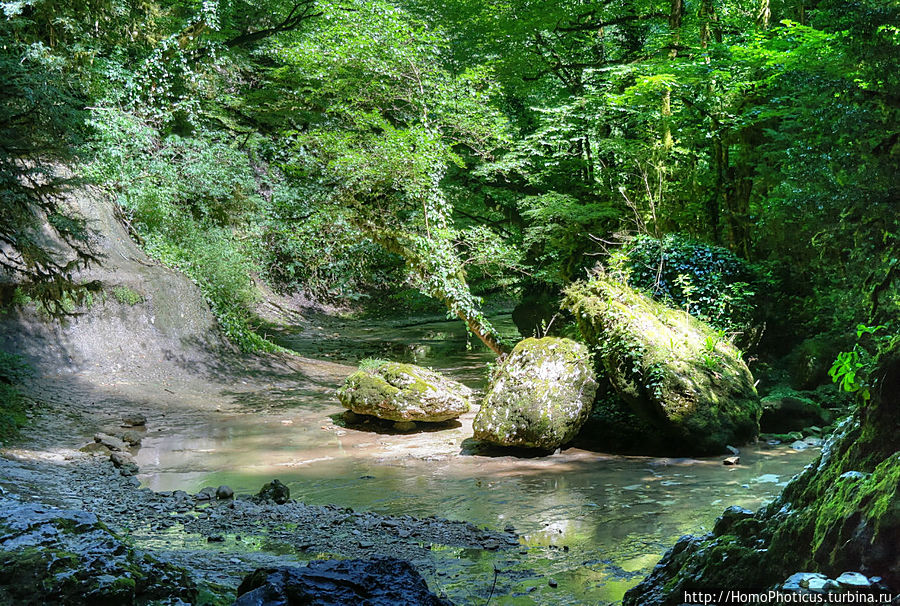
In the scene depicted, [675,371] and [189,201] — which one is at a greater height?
[189,201]

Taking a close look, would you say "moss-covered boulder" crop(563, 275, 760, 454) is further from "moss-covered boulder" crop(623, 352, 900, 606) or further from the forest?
"moss-covered boulder" crop(623, 352, 900, 606)

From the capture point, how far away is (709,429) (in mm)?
8578

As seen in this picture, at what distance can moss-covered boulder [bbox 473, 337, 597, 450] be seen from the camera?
8898mm

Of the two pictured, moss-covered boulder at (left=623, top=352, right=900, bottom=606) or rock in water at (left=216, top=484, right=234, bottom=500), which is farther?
rock in water at (left=216, top=484, right=234, bottom=500)

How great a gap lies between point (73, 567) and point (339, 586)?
1.11 metres

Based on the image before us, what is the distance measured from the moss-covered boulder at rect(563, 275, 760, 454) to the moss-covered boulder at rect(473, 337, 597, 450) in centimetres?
60

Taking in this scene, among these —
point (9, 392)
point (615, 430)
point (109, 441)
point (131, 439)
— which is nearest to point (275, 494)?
point (109, 441)

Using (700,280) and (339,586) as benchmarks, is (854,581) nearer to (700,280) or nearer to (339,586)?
(339,586)

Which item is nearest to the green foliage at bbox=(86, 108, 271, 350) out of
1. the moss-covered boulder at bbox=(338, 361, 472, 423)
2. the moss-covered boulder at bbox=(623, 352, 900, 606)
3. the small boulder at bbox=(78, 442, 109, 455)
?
the moss-covered boulder at bbox=(338, 361, 472, 423)

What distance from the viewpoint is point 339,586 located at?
2.82 meters

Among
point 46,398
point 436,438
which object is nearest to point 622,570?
point 436,438

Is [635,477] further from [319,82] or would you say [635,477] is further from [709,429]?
[319,82]

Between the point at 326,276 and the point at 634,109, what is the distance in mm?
13149

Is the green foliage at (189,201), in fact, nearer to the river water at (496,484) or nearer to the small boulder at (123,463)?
the river water at (496,484)
